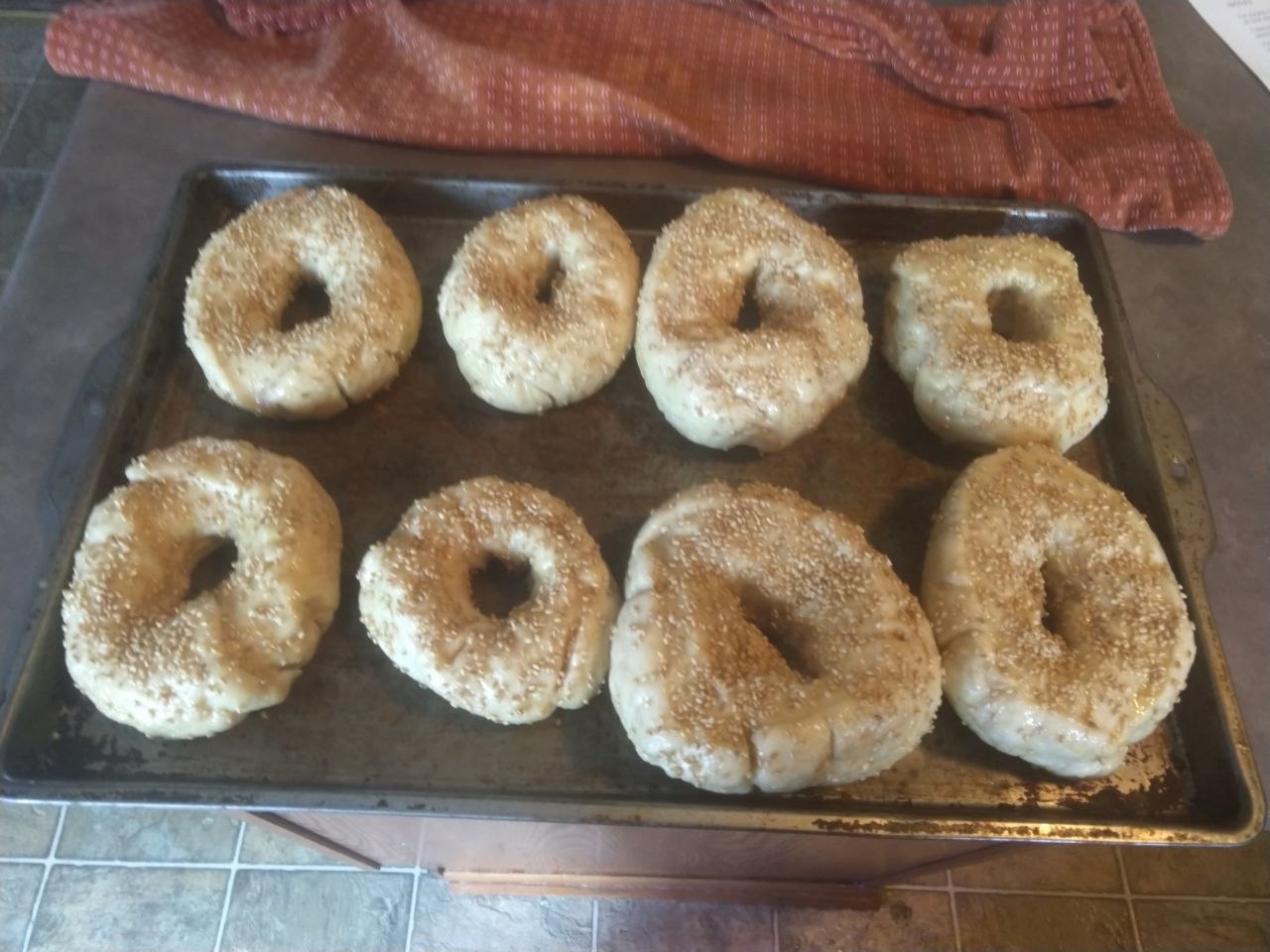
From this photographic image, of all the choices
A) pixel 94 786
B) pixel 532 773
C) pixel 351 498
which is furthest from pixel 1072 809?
pixel 94 786

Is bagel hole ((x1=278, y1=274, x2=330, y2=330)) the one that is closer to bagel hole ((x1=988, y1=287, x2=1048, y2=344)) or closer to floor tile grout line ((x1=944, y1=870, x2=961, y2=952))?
bagel hole ((x1=988, y1=287, x2=1048, y2=344))

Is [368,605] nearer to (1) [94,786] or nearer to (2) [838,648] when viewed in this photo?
(1) [94,786]

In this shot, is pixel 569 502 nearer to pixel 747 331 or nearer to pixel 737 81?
pixel 747 331

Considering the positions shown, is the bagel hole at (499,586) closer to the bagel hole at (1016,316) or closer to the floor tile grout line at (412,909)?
the floor tile grout line at (412,909)

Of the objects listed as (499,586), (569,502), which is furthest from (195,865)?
(569,502)

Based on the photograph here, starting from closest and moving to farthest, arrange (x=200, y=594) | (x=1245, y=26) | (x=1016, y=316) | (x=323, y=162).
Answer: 1. (x=200, y=594)
2. (x=1016, y=316)
3. (x=323, y=162)
4. (x=1245, y=26)

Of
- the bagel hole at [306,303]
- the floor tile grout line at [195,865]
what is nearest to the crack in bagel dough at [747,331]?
the bagel hole at [306,303]

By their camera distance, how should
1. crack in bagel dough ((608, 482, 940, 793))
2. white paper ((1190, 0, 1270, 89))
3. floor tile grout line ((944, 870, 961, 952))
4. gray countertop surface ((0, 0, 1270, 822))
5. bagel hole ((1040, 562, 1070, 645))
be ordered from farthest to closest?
1. white paper ((1190, 0, 1270, 89))
2. floor tile grout line ((944, 870, 961, 952))
3. gray countertop surface ((0, 0, 1270, 822))
4. bagel hole ((1040, 562, 1070, 645))
5. crack in bagel dough ((608, 482, 940, 793))

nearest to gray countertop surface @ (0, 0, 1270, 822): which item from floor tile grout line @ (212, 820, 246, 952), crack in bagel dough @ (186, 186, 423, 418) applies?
crack in bagel dough @ (186, 186, 423, 418)
